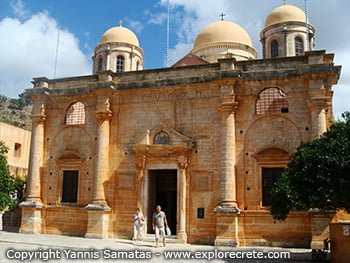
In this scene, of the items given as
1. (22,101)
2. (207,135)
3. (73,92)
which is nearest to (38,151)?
(73,92)

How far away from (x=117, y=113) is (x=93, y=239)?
234 inches

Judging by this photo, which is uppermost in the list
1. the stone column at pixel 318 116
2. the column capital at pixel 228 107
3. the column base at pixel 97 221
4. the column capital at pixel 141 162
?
the column capital at pixel 228 107

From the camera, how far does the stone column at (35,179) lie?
61.7ft

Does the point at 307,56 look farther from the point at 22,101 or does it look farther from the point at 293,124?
the point at 22,101

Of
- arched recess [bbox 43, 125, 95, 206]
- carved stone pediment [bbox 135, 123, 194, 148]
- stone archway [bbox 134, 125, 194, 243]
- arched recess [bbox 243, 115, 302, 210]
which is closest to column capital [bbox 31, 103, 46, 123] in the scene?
arched recess [bbox 43, 125, 95, 206]

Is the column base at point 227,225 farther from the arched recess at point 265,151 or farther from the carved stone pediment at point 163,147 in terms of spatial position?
the carved stone pediment at point 163,147

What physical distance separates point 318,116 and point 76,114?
12317 mm

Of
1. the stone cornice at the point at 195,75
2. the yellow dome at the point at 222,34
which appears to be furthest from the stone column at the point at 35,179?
the yellow dome at the point at 222,34

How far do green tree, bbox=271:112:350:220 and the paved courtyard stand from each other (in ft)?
7.06

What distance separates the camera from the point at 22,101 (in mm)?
64188

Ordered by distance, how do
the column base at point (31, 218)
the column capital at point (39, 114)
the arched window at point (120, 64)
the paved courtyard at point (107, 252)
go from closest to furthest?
the paved courtyard at point (107, 252) → the column base at point (31, 218) → the column capital at point (39, 114) → the arched window at point (120, 64)

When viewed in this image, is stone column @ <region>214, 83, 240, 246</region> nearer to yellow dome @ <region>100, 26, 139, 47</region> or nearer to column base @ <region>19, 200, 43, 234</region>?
column base @ <region>19, 200, 43, 234</region>

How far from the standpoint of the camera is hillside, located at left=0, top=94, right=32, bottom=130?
54.5m

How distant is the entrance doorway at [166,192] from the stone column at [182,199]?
5.02 ft
